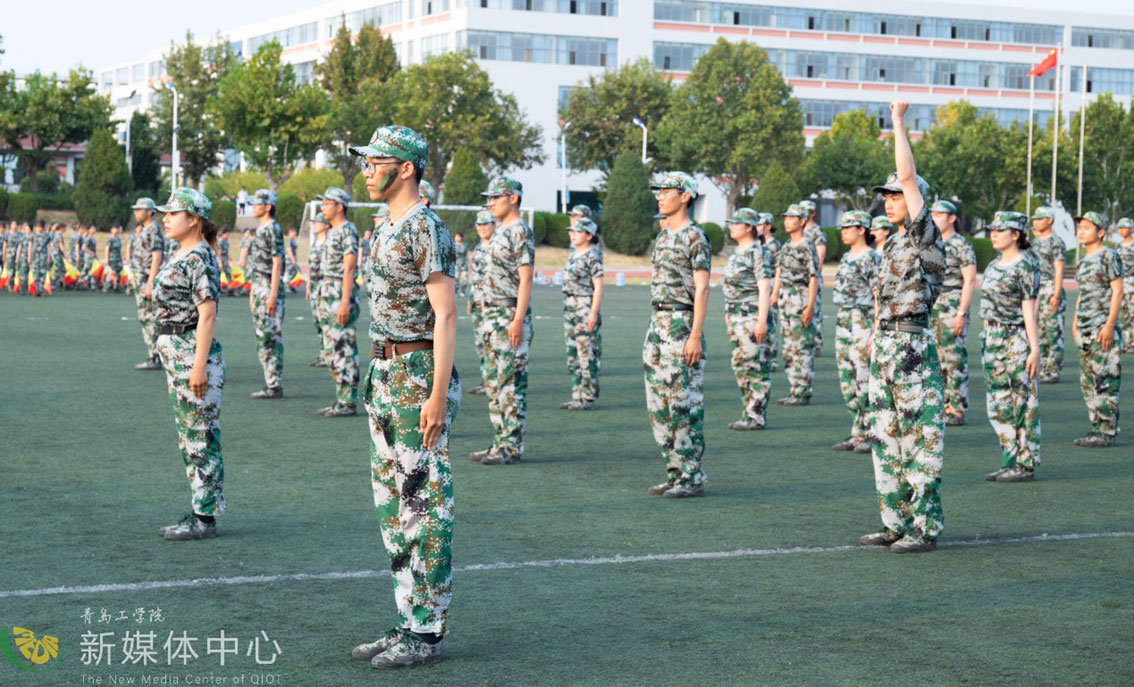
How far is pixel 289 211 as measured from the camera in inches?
2196

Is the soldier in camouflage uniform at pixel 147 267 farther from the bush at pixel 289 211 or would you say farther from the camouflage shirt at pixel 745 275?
the bush at pixel 289 211

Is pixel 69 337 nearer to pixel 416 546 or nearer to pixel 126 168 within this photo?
pixel 416 546

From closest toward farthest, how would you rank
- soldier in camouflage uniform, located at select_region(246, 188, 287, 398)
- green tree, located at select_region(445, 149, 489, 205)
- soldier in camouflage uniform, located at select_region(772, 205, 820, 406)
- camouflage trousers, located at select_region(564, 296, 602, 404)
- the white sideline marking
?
the white sideline marking
soldier in camouflage uniform, located at select_region(246, 188, 287, 398)
camouflage trousers, located at select_region(564, 296, 602, 404)
soldier in camouflage uniform, located at select_region(772, 205, 820, 406)
green tree, located at select_region(445, 149, 489, 205)

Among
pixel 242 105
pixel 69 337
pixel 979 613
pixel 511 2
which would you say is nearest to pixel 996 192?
pixel 511 2

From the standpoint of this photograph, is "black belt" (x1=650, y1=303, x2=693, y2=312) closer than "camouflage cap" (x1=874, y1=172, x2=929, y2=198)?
No

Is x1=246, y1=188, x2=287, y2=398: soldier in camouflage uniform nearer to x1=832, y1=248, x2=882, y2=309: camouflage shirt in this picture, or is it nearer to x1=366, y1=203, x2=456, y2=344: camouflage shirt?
x1=832, y1=248, x2=882, y2=309: camouflage shirt

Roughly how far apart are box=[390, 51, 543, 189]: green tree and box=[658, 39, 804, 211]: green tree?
9092 mm

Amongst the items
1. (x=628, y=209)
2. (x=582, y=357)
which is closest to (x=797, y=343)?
(x=582, y=357)

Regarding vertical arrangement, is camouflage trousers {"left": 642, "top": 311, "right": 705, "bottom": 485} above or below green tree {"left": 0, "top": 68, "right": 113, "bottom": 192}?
below

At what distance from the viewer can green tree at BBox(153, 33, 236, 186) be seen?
244 feet

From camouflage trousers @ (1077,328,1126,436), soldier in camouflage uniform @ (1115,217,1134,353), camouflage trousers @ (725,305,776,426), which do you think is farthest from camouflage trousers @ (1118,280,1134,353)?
camouflage trousers @ (725,305,776,426)

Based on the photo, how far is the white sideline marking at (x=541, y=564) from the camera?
260 inches

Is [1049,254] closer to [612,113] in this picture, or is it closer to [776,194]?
[776,194]

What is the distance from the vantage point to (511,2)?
81.3 metres
